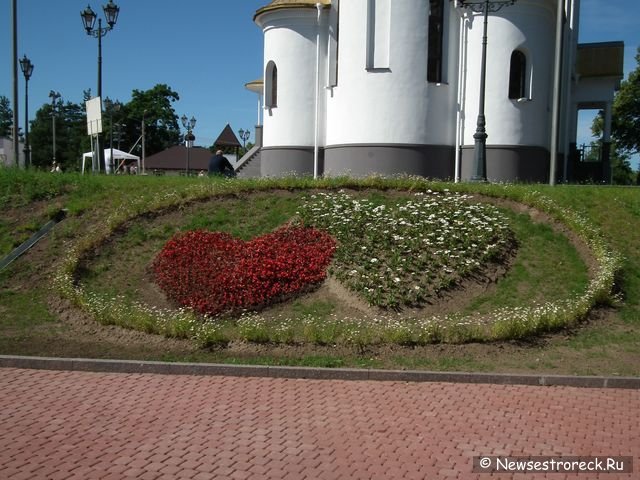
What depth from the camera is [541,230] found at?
1441cm

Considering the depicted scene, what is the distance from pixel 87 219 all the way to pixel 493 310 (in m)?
9.96

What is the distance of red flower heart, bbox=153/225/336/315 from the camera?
12.1m

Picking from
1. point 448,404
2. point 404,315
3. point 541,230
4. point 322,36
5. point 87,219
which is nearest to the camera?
point 448,404

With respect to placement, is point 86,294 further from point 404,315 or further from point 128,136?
point 128,136

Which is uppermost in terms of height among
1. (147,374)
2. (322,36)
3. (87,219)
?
(322,36)

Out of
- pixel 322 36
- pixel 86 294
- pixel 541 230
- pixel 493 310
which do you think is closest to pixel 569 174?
pixel 322 36

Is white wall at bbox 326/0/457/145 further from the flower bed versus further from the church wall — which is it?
the flower bed

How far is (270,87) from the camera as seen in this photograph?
27.4m

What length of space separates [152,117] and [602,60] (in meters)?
71.3

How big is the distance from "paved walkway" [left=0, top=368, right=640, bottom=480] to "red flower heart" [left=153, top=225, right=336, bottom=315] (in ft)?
10.5

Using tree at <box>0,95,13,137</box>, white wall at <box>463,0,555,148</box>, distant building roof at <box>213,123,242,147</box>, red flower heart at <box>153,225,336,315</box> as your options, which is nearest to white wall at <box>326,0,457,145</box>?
white wall at <box>463,0,555,148</box>

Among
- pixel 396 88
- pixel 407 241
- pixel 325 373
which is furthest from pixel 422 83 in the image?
pixel 325 373

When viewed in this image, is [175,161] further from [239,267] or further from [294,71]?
[239,267]

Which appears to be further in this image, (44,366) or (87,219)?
(87,219)
